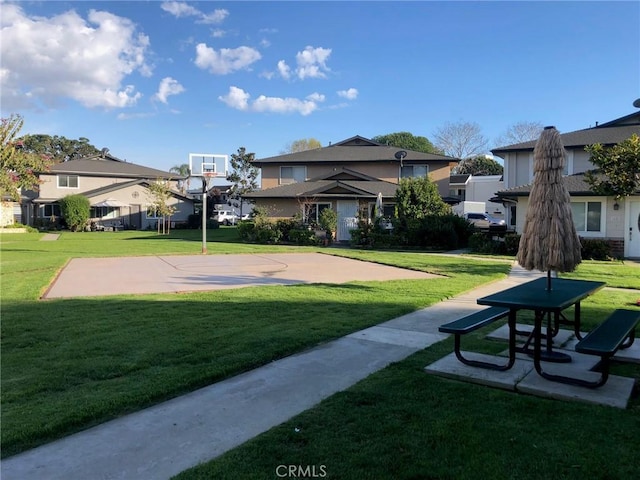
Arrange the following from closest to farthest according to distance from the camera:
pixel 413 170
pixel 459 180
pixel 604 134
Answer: pixel 604 134 < pixel 413 170 < pixel 459 180

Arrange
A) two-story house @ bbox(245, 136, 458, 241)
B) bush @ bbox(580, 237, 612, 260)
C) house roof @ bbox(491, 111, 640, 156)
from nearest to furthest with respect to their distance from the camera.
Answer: bush @ bbox(580, 237, 612, 260) < house roof @ bbox(491, 111, 640, 156) < two-story house @ bbox(245, 136, 458, 241)

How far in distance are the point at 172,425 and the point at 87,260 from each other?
53.1 ft

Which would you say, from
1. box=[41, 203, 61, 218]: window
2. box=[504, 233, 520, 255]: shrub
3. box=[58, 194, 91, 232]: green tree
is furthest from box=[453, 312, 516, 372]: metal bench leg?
box=[41, 203, 61, 218]: window

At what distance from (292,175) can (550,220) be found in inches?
1277

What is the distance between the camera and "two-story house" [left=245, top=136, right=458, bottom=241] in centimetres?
3036

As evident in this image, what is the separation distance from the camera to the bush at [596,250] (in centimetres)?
1920

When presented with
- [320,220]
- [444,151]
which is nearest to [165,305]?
[320,220]

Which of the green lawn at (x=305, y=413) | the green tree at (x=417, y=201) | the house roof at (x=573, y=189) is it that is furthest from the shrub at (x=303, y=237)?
the green lawn at (x=305, y=413)

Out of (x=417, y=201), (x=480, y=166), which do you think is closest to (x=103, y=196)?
(x=417, y=201)

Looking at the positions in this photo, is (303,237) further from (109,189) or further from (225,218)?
(225,218)

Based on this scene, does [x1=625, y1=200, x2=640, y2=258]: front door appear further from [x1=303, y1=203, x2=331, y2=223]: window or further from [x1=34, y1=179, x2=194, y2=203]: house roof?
[x1=34, y1=179, x2=194, y2=203]: house roof

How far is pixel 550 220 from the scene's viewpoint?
18.1 feet

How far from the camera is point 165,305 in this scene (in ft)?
30.1

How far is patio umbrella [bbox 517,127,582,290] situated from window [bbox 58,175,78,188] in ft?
166
